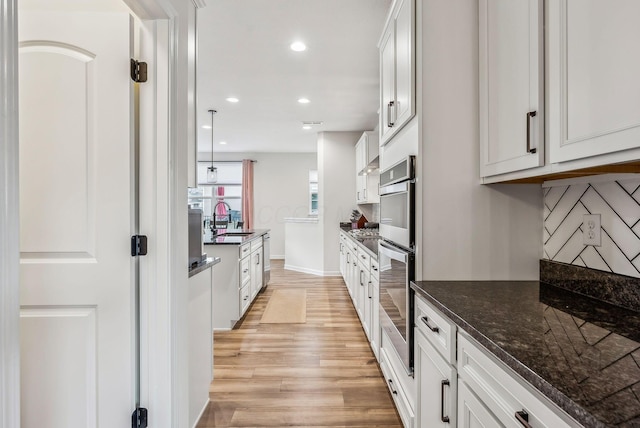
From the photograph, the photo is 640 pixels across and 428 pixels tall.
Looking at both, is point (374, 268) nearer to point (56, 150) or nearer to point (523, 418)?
point (523, 418)

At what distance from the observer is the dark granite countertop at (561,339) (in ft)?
2.04

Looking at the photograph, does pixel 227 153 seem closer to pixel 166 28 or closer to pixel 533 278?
pixel 166 28

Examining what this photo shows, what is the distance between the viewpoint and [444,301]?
50.1 inches

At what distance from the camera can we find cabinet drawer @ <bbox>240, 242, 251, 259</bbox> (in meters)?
3.62

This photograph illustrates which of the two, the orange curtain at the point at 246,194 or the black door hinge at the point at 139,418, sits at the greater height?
the orange curtain at the point at 246,194

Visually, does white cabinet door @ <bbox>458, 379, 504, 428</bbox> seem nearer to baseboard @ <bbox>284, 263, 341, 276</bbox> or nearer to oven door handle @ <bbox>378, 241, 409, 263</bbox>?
oven door handle @ <bbox>378, 241, 409, 263</bbox>

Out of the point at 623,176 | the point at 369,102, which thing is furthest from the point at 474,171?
the point at 369,102

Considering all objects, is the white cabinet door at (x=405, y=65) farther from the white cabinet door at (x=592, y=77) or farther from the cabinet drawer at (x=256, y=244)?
the cabinet drawer at (x=256, y=244)

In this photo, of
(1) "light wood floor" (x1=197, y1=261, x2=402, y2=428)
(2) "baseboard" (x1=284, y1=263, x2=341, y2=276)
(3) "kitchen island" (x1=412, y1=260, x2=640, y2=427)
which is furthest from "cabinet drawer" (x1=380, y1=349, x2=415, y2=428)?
(2) "baseboard" (x1=284, y1=263, x2=341, y2=276)

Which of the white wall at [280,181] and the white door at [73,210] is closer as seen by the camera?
the white door at [73,210]

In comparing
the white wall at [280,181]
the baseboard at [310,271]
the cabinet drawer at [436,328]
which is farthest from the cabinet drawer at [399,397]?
the white wall at [280,181]

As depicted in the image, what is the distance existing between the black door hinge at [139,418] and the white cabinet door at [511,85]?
1.80m

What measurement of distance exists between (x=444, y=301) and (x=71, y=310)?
1.47 metres

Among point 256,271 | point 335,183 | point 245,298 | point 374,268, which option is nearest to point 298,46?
point 374,268
